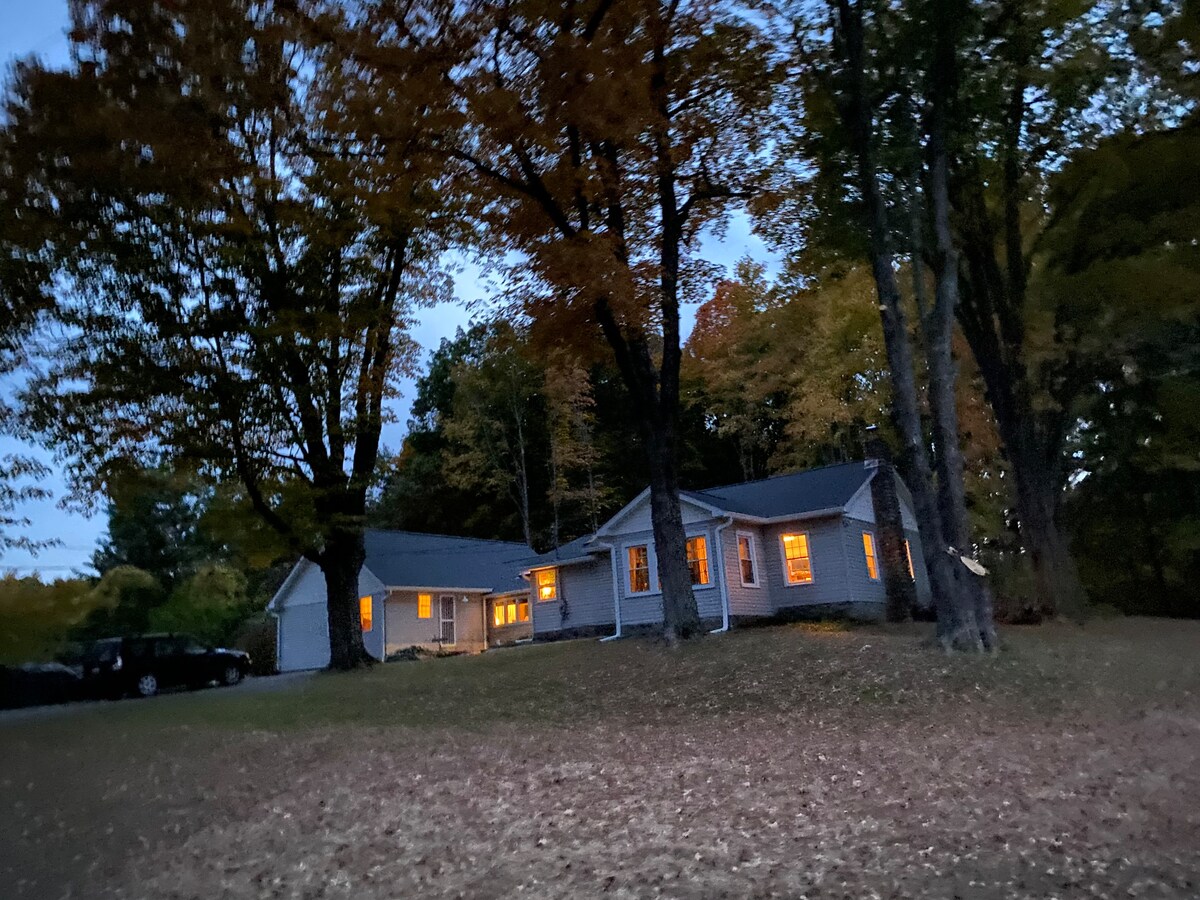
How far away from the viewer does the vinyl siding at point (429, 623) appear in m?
29.2

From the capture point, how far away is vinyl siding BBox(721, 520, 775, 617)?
22.1 meters

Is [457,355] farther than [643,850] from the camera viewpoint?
Yes

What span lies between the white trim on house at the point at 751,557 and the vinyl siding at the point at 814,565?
0.45 metres

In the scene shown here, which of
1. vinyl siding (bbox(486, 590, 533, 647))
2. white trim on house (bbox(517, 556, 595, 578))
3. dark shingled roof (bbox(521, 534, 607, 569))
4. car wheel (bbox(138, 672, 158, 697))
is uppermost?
dark shingled roof (bbox(521, 534, 607, 569))

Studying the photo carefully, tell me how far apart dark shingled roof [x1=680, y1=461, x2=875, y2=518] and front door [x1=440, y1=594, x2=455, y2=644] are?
10997mm

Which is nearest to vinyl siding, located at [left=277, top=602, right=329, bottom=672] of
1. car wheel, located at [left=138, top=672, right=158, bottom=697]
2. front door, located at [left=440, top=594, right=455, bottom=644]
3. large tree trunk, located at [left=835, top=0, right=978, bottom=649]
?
front door, located at [left=440, top=594, right=455, bottom=644]

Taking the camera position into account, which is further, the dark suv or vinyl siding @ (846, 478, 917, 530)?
vinyl siding @ (846, 478, 917, 530)

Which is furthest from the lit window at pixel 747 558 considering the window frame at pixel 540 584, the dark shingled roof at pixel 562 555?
the window frame at pixel 540 584

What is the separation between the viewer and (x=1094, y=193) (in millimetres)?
18297

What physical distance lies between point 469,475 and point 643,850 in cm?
3727

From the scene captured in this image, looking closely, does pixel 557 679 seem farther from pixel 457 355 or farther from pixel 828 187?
pixel 457 355

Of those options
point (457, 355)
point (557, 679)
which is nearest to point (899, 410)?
point (557, 679)

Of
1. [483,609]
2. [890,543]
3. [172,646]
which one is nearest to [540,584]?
[483,609]

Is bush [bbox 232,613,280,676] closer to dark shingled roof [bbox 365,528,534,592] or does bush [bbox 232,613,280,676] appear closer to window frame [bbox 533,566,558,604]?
dark shingled roof [bbox 365,528,534,592]
